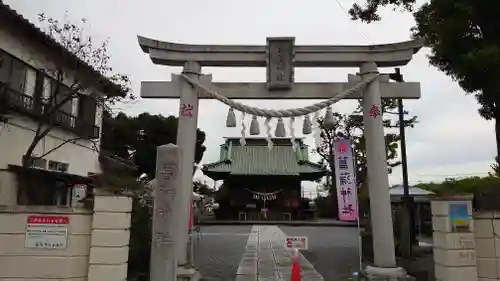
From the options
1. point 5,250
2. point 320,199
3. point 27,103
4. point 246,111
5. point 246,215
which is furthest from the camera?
point 320,199

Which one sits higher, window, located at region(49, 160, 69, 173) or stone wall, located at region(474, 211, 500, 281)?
window, located at region(49, 160, 69, 173)

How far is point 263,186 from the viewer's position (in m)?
33.3

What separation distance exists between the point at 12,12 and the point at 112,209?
9760 millimetres

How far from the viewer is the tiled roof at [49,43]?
518 inches

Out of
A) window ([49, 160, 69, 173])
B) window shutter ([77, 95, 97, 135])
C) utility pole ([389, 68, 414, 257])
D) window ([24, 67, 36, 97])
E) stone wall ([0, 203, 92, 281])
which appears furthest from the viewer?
window shutter ([77, 95, 97, 135])

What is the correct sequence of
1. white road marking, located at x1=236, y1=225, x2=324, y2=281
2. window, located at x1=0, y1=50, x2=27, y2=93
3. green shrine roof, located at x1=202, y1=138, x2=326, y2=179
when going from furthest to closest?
green shrine roof, located at x1=202, y1=138, x2=326, y2=179
window, located at x1=0, y1=50, x2=27, y2=93
white road marking, located at x1=236, y1=225, x2=324, y2=281

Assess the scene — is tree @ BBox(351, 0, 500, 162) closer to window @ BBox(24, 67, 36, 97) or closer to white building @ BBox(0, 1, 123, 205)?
white building @ BBox(0, 1, 123, 205)

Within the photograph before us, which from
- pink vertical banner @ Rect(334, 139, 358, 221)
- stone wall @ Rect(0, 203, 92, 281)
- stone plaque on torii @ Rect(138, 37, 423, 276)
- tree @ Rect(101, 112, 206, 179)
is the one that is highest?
tree @ Rect(101, 112, 206, 179)

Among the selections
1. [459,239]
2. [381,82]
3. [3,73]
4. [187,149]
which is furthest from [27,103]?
[459,239]

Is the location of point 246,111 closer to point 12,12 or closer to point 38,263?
point 38,263

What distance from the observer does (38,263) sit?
6.68m

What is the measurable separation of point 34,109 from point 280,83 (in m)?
10.4

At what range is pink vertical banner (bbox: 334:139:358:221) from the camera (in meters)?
9.55

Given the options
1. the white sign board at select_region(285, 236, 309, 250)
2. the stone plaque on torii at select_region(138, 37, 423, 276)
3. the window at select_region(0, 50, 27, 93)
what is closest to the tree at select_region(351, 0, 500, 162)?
the stone plaque on torii at select_region(138, 37, 423, 276)
